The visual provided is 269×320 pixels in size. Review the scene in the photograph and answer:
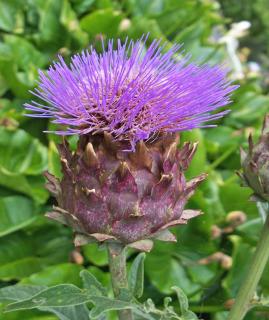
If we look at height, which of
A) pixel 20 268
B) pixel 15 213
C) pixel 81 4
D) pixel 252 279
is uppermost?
pixel 81 4

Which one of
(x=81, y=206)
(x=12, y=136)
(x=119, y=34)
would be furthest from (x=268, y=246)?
(x=119, y=34)

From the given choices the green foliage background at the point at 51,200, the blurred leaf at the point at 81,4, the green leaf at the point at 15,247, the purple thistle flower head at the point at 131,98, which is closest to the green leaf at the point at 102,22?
the green foliage background at the point at 51,200

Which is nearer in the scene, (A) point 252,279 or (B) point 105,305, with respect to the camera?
(B) point 105,305

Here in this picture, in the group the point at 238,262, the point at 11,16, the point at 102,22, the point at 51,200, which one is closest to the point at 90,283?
the point at 238,262

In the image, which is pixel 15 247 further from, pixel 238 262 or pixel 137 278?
pixel 137 278

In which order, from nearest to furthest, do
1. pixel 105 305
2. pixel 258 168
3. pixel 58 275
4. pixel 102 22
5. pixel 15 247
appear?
1. pixel 105 305
2. pixel 258 168
3. pixel 58 275
4. pixel 15 247
5. pixel 102 22

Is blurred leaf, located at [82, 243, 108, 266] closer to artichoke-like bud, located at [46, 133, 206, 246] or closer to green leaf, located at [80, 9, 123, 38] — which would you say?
artichoke-like bud, located at [46, 133, 206, 246]

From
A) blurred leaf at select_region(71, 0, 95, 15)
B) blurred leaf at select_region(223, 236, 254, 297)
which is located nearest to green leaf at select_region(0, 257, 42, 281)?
blurred leaf at select_region(223, 236, 254, 297)

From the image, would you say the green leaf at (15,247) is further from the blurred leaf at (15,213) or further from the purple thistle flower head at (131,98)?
the purple thistle flower head at (131,98)
